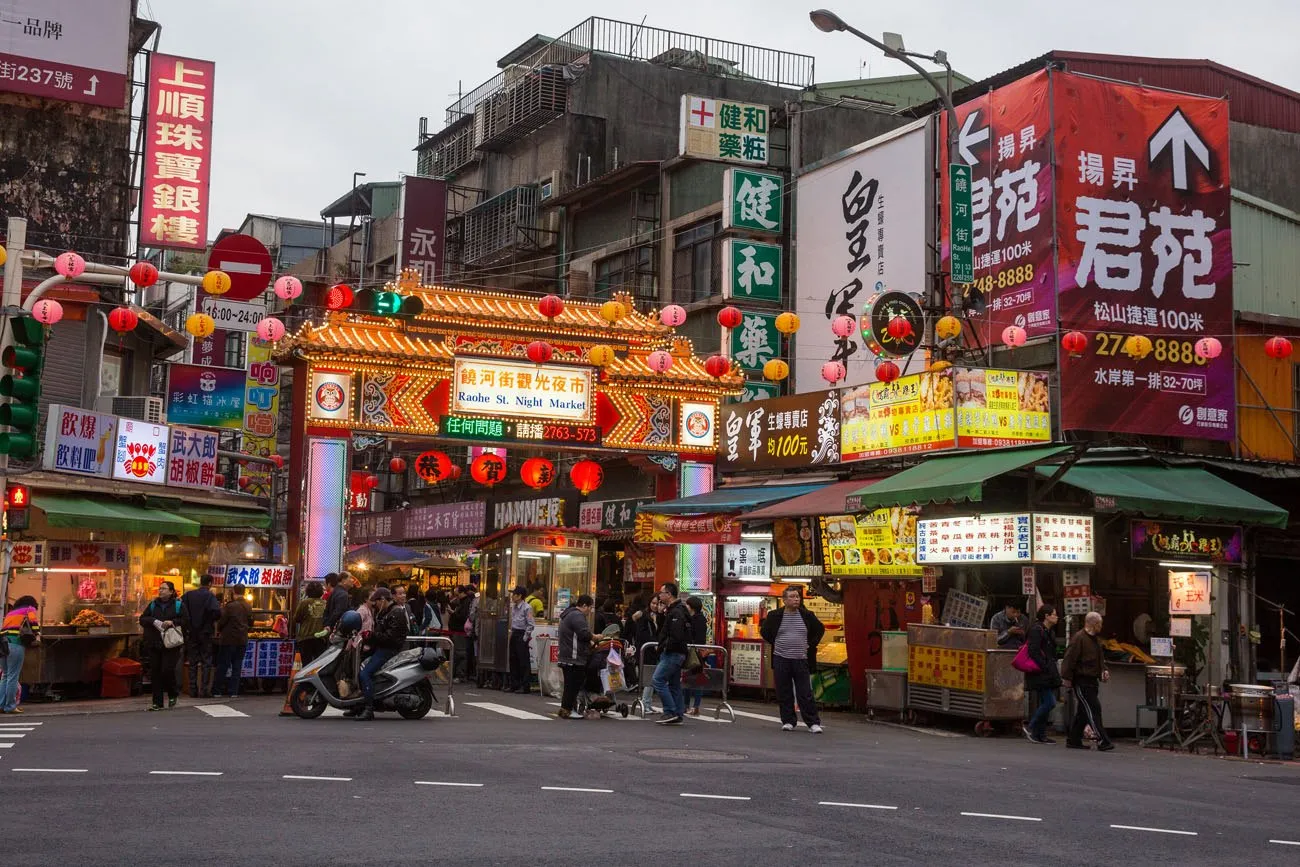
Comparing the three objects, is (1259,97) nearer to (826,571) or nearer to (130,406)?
(826,571)

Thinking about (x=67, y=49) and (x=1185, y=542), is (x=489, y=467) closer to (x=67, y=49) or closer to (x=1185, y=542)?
(x=67, y=49)

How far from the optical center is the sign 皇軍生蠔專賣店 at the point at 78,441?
80.1 feet

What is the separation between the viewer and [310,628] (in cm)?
2155

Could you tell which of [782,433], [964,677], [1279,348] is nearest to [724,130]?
[782,433]

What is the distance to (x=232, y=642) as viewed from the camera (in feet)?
75.6

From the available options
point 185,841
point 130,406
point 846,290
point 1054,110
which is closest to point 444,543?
point 130,406

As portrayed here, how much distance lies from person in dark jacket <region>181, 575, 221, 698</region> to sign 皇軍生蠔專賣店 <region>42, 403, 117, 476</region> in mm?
3777

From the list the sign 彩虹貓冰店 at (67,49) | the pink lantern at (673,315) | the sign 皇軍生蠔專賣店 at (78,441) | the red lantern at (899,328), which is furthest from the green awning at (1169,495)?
the sign 彩虹貓冰店 at (67,49)

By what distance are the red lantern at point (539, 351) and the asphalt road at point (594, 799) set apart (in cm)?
1222

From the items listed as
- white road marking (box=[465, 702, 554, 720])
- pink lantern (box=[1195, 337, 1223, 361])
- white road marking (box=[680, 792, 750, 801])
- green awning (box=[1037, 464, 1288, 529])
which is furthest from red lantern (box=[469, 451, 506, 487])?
white road marking (box=[680, 792, 750, 801])

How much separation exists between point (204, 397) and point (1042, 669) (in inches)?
909

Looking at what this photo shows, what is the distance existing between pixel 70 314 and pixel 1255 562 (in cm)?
2178

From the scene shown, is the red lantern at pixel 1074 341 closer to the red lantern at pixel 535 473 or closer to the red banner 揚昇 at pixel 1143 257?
the red banner 揚昇 at pixel 1143 257

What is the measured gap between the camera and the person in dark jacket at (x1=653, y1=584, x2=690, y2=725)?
18.9 meters
